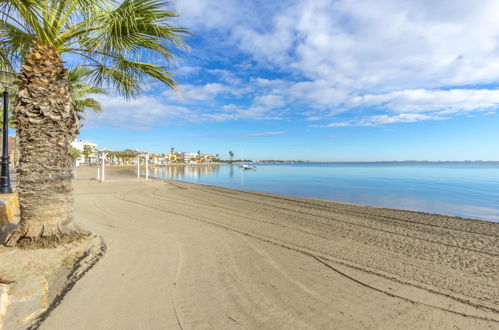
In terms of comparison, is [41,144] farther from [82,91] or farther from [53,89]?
[82,91]

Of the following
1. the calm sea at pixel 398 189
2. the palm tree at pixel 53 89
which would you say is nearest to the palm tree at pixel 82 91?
the palm tree at pixel 53 89

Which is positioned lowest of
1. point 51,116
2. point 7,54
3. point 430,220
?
point 430,220

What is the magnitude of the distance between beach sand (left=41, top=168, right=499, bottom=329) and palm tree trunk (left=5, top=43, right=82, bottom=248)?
3.59 ft

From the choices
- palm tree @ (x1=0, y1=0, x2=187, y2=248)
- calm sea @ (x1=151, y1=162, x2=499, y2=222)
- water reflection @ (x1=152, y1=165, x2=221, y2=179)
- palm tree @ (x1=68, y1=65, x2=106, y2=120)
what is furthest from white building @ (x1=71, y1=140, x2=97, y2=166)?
palm tree @ (x1=0, y1=0, x2=187, y2=248)

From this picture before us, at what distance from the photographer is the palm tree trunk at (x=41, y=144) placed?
3.50 m

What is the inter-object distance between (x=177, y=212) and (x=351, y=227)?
5463 millimetres

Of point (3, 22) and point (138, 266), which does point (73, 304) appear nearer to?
point (138, 266)

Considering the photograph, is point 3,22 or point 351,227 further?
point 351,227

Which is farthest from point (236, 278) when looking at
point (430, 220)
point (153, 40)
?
point (430, 220)

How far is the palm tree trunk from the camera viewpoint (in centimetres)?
350

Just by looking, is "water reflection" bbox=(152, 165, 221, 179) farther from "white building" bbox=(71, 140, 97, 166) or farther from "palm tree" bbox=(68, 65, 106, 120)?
"white building" bbox=(71, 140, 97, 166)

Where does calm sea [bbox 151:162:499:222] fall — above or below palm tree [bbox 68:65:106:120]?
below

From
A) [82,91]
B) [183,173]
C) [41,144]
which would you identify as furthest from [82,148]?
[41,144]

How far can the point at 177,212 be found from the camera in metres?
7.52
